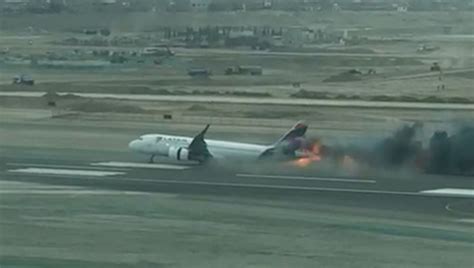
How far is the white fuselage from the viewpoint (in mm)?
12883

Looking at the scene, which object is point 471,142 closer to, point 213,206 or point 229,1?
point 229,1

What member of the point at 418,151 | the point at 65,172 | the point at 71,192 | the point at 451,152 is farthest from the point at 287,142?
the point at 71,192

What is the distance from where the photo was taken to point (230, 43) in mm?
12664

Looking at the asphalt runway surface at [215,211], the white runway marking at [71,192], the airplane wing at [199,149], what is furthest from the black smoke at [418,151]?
the white runway marking at [71,192]

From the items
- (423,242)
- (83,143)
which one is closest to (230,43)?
(83,143)

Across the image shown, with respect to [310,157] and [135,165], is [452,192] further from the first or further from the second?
[135,165]

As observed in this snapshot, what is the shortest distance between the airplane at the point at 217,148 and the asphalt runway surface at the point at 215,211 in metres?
0.15

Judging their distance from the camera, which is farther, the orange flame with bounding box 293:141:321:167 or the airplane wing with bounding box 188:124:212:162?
the orange flame with bounding box 293:141:321:167

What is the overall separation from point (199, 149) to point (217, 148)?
0.26 m

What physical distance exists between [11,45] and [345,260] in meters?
5.65

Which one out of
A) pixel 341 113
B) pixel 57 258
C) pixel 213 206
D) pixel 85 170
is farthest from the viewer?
pixel 341 113

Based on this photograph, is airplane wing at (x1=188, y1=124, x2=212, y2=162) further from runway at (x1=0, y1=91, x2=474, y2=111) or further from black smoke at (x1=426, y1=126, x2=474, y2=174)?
black smoke at (x1=426, y1=126, x2=474, y2=174)

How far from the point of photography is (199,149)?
1308 cm

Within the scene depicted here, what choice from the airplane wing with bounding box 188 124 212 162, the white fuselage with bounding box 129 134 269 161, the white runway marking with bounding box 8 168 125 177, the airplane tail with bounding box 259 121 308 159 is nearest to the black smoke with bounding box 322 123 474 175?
the airplane tail with bounding box 259 121 308 159
